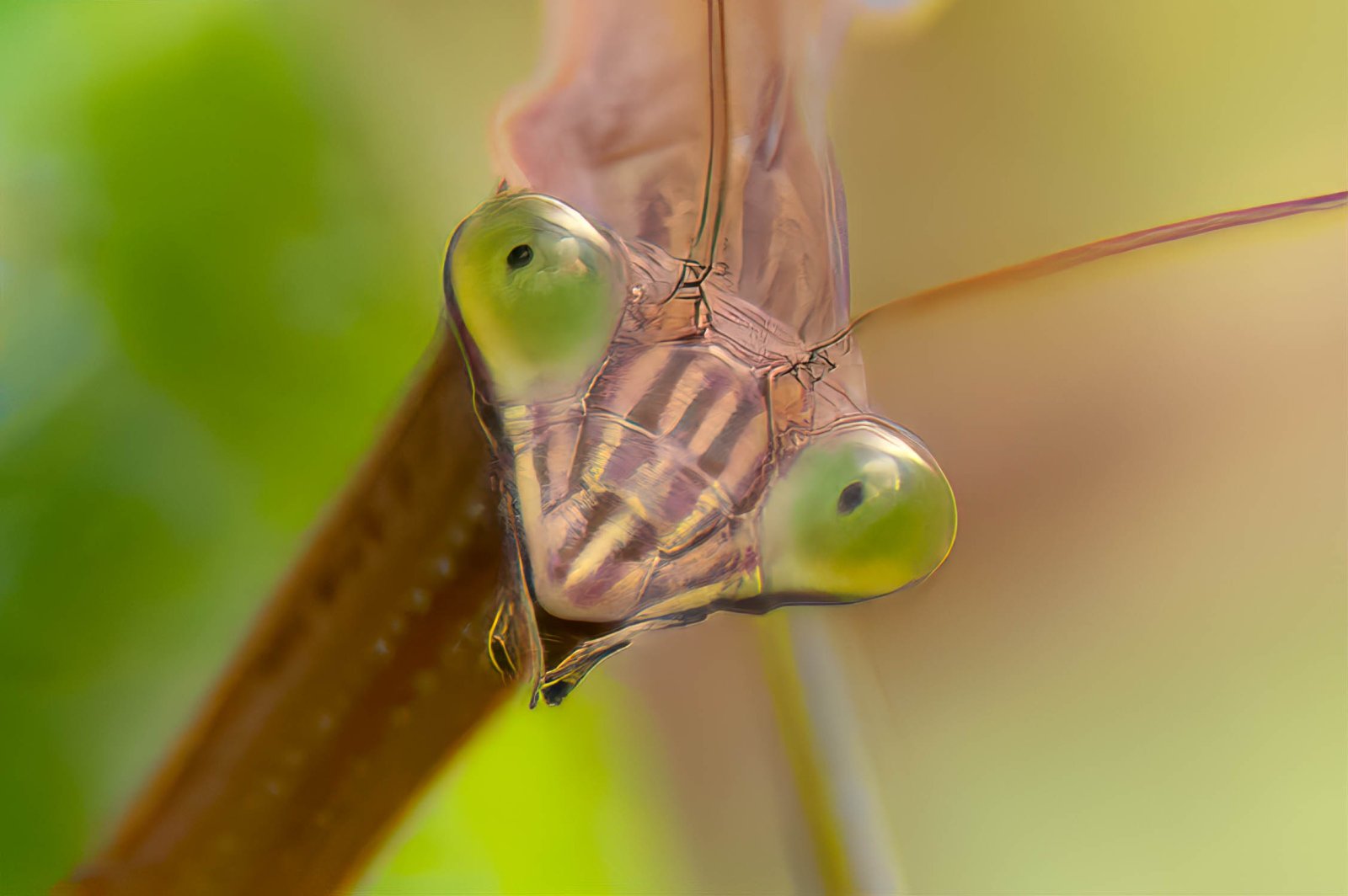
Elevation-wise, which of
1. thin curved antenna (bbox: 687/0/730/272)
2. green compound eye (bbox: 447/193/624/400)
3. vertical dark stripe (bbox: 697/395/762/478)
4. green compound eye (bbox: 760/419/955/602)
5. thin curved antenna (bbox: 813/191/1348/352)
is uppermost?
thin curved antenna (bbox: 687/0/730/272)

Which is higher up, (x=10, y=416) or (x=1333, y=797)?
(x=10, y=416)

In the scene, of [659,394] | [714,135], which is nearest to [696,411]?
[659,394]

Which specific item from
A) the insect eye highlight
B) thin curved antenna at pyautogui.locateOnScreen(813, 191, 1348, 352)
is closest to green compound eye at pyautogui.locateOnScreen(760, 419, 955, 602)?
→ the insect eye highlight

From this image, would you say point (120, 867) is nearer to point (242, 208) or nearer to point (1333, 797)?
point (242, 208)

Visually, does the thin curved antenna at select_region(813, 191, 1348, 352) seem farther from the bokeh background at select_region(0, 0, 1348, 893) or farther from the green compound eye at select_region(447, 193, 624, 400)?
the green compound eye at select_region(447, 193, 624, 400)

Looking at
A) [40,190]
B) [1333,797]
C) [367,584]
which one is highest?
[40,190]

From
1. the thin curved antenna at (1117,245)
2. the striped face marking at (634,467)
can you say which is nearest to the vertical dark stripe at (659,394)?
the striped face marking at (634,467)

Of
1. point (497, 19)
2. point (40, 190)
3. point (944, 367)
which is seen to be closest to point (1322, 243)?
point (944, 367)
